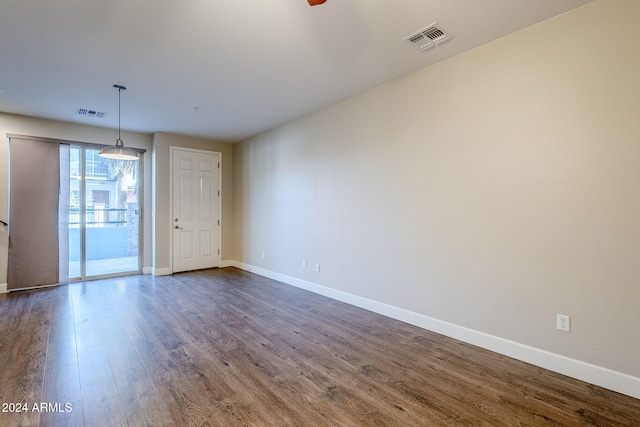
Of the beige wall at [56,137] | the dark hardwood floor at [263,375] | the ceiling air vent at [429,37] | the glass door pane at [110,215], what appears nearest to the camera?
the dark hardwood floor at [263,375]

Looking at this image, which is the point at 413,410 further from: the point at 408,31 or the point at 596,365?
the point at 408,31

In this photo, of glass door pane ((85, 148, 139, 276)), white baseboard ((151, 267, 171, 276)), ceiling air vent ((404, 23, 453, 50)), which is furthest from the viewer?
white baseboard ((151, 267, 171, 276))

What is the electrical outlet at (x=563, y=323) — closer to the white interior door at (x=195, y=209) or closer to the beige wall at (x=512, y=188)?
the beige wall at (x=512, y=188)

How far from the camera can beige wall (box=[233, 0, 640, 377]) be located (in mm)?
2078

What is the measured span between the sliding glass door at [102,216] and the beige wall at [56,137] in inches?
6.8

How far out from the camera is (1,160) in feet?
14.5

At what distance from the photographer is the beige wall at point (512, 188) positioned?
2078mm

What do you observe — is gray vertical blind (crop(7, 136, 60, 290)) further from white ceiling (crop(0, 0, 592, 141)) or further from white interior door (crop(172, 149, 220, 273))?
white interior door (crop(172, 149, 220, 273))

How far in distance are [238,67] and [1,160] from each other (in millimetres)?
4207

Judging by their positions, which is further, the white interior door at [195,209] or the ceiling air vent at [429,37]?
the white interior door at [195,209]

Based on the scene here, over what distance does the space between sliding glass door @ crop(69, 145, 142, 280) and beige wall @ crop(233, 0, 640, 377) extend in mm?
4111

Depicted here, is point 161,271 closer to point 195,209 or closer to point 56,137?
point 195,209

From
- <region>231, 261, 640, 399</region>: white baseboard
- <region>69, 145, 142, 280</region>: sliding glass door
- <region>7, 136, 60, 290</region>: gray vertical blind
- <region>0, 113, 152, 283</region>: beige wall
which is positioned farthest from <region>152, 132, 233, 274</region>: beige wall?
<region>231, 261, 640, 399</region>: white baseboard

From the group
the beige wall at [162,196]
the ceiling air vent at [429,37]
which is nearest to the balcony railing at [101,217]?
the beige wall at [162,196]
